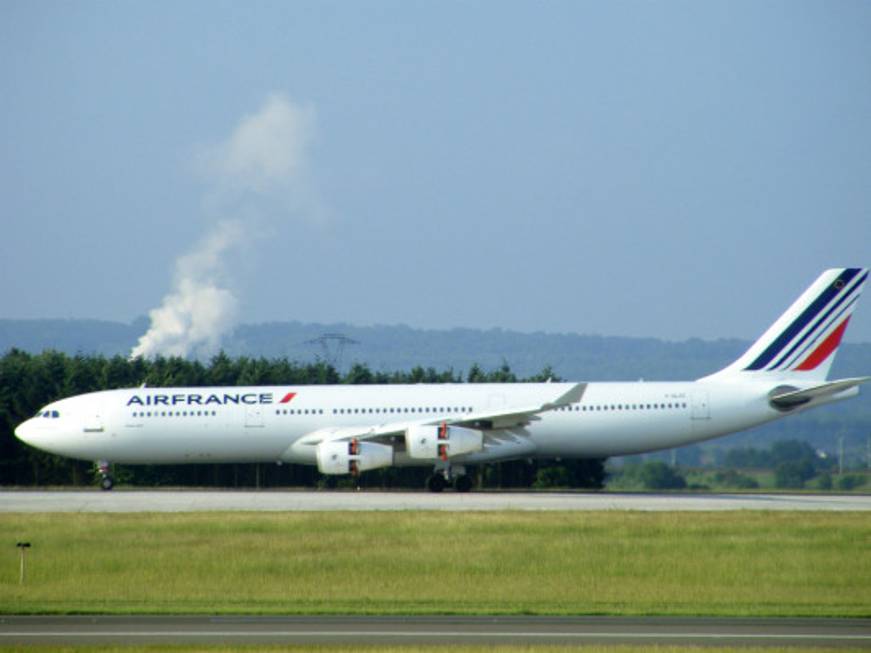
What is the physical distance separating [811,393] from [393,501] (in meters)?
14.0

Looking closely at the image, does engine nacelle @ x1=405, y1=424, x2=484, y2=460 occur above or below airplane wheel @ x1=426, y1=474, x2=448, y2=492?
above

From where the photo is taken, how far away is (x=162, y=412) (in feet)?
151

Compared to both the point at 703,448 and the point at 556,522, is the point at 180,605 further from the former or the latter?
the point at 703,448

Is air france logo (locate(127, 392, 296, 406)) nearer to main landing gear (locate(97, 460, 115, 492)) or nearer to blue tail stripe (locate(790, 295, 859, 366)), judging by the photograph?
main landing gear (locate(97, 460, 115, 492))

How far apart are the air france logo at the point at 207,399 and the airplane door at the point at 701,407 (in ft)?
43.7

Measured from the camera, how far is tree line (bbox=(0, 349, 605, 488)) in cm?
5431

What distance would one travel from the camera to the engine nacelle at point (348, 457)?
43.4m

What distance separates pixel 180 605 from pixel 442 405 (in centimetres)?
2413

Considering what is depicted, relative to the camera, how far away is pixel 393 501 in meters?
40.7

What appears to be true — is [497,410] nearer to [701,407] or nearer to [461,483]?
[461,483]

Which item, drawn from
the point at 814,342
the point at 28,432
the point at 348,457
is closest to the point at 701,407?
the point at 814,342

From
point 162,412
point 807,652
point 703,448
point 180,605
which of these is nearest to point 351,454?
point 162,412

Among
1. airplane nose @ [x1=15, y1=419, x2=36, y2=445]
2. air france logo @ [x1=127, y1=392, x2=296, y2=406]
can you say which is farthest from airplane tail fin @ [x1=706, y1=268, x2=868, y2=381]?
airplane nose @ [x1=15, y1=419, x2=36, y2=445]

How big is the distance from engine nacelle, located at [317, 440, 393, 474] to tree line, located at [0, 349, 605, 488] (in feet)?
31.4
